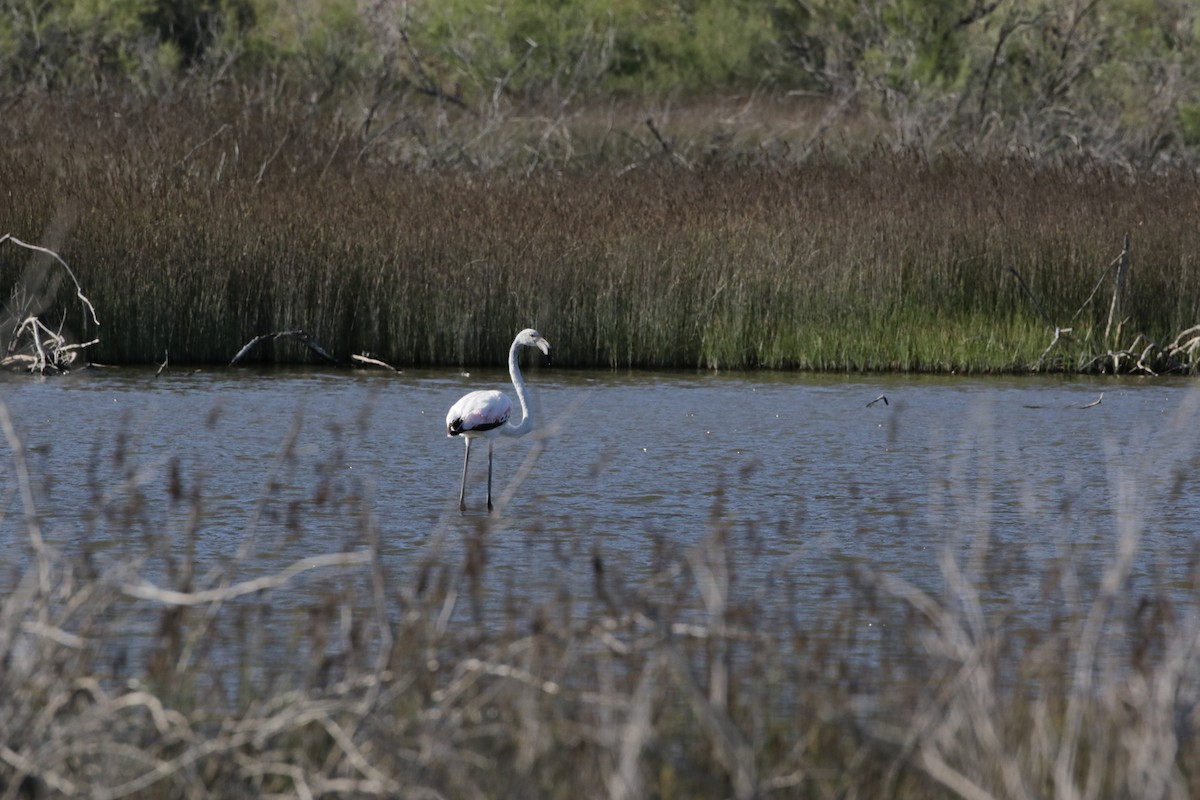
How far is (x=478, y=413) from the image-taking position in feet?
28.5

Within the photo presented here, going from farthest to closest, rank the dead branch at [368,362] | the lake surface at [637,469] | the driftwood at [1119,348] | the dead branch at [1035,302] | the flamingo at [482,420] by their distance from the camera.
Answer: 1. the dead branch at [1035,302]
2. the driftwood at [1119,348]
3. the dead branch at [368,362]
4. the flamingo at [482,420]
5. the lake surface at [637,469]

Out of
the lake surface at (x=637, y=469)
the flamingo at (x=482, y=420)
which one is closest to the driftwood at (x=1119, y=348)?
the lake surface at (x=637, y=469)

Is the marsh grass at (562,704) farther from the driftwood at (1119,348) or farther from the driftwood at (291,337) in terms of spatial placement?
the driftwood at (1119,348)

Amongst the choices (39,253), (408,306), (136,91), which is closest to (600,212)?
(408,306)

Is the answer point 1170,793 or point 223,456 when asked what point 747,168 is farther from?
point 1170,793

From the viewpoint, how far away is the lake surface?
22.3 ft

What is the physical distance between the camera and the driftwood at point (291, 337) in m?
12.8

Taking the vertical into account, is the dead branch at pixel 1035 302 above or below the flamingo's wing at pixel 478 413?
above

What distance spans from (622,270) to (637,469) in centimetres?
435

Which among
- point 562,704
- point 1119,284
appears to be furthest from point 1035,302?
point 562,704

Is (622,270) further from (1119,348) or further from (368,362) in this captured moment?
(1119,348)

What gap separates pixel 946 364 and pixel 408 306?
4.02 meters

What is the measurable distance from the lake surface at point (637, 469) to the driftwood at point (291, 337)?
0.70 ft

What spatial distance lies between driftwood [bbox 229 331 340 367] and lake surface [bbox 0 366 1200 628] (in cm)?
21
